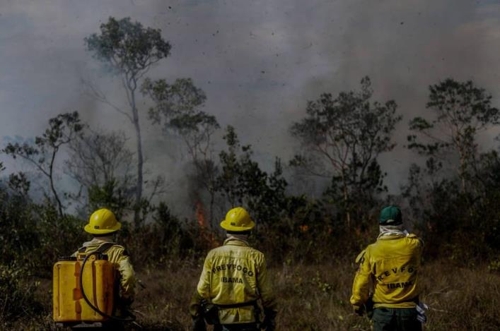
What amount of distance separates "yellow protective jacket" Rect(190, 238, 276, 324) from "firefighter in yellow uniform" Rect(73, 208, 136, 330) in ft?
2.37

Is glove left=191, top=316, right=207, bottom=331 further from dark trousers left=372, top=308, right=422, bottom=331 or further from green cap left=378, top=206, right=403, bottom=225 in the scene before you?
green cap left=378, top=206, right=403, bottom=225

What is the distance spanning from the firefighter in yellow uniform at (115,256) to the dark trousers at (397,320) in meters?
2.36

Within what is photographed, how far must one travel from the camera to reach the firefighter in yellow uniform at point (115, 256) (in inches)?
244

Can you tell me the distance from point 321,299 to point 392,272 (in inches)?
248

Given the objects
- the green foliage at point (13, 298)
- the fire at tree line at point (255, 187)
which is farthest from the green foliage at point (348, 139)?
the green foliage at point (13, 298)

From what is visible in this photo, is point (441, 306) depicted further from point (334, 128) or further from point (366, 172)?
point (334, 128)

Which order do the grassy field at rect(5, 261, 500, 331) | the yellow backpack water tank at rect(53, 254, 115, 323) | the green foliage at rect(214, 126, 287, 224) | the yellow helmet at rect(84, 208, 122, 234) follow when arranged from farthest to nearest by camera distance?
the green foliage at rect(214, 126, 287, 224)
the grassy field at rect(5, 261, 500, 331)
the yellow helmet at rect(84, 208, 122, 234)
the yellow backpack water tank at rect(53, 254, 115, 323)

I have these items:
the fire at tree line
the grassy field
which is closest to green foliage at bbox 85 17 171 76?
the fire at tree line

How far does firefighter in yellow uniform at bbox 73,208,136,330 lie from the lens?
6207 millimetres

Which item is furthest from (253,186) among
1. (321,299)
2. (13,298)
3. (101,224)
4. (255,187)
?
(101,224)

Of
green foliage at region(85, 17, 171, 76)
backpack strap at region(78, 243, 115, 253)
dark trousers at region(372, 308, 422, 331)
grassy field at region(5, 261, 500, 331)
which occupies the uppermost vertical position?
green foliage at region(85, 17, 171, 76)

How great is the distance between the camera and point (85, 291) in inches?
238

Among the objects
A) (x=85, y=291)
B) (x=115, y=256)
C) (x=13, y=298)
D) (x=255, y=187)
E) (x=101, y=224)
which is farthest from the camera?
(x=255, y=187)

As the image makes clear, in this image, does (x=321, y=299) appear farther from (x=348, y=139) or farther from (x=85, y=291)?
(x=348, y=139)
